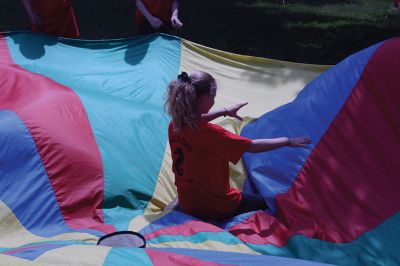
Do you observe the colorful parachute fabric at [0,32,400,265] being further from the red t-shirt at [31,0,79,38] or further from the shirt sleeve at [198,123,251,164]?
the red t-shirt at [31,0,79,38]

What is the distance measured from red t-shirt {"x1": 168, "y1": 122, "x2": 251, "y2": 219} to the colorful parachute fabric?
86 mm

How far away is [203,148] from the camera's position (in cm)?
277

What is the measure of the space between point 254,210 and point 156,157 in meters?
0.79

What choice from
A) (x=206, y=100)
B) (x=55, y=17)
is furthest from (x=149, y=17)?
(x=206, y=100)

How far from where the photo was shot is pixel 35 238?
2646 mm

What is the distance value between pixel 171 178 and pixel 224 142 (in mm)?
772

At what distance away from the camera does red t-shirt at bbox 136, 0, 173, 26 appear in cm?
505

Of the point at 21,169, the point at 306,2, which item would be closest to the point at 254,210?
the point at 21,169

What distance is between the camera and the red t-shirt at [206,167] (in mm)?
2701

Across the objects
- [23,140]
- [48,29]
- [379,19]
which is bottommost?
[379,19]

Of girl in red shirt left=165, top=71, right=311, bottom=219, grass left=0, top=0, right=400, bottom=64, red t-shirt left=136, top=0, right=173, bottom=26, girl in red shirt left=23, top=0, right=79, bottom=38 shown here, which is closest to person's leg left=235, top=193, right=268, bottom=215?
girl in red shirt left=165, top=71, right=311, bottom=219

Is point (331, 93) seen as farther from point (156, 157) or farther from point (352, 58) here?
point (156, 157)

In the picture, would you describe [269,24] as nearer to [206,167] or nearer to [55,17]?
[55,17]

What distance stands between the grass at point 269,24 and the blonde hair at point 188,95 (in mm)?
4526
